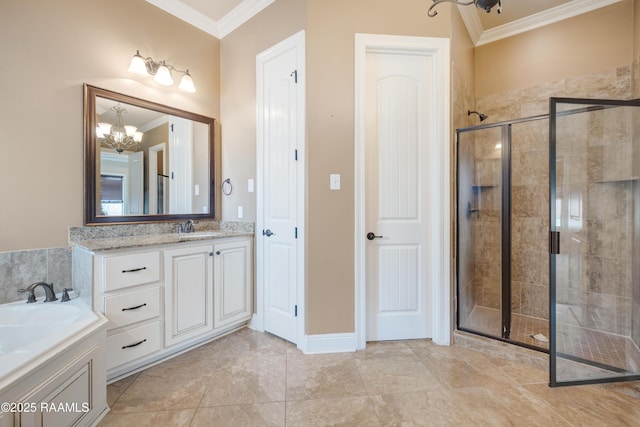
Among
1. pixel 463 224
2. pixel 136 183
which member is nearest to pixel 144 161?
pixel 136 183

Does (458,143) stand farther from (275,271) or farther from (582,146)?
(275,271)

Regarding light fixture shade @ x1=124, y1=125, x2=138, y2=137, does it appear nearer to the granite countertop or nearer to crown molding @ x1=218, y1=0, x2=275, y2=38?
the granite countertop

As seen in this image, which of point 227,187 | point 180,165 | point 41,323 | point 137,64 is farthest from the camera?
point 227,187

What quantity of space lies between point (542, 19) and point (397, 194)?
7.79 ft

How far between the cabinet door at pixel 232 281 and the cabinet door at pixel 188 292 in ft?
0.20

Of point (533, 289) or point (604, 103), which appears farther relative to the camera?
point (533, 289)

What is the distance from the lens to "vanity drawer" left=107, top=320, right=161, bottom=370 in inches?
64.5

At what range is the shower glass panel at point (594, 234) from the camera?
1703 millimetres

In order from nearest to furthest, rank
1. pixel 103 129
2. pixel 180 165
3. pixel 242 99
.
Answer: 1. pixel 103 129
2. pixel 180 165
3. pixel 242 99

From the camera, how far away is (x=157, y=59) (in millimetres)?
2320

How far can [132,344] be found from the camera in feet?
5.65

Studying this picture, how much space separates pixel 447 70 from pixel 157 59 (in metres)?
2.54

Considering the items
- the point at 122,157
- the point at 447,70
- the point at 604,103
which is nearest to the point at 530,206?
the point at 604,103

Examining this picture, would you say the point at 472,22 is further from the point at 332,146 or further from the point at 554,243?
the point at 554,243
